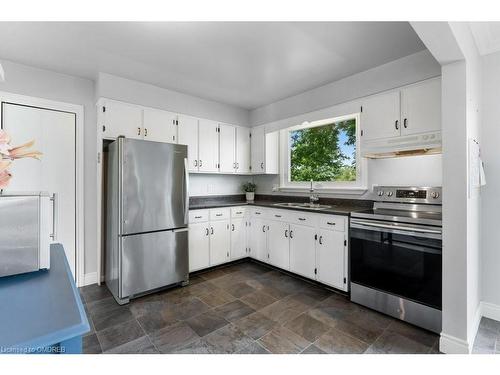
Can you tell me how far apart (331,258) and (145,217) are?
211 cm

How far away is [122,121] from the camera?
3.02m

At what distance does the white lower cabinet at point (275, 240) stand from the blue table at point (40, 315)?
7.83ft

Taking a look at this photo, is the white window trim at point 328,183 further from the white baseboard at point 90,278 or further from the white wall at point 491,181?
the white baseboard at point 90,278

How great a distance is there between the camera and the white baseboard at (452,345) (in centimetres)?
178

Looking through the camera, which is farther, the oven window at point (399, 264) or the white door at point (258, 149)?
the white door at point (258, 149)

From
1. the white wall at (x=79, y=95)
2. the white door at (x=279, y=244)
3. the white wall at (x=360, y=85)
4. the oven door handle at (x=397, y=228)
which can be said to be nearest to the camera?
the oven door handle at (x=397, y=228)

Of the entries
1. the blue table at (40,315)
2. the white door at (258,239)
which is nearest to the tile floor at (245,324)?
the white door at (258,239)

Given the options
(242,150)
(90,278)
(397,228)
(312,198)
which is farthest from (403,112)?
(90,278)

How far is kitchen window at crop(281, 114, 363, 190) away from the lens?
3.36 metres

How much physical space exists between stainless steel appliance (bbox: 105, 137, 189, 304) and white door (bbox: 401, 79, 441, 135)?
2435mm

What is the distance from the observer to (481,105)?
232cm

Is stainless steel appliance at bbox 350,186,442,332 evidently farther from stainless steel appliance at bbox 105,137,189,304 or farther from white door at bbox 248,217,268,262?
stainless steel appliance at bbox 105,137,189,304
